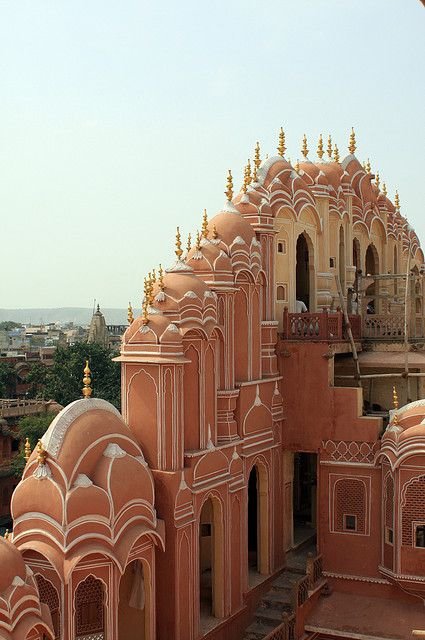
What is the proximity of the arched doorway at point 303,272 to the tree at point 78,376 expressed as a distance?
65.8 feet

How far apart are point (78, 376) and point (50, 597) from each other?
28.1 m

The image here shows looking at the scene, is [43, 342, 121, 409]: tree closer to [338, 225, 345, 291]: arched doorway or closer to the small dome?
[338, 225, 345, 291]: arched doorway

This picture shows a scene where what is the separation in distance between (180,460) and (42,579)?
265 centimetres

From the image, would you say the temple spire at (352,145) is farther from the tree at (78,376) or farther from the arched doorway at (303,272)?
the tree at (78,376)

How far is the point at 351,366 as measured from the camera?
16.5 metres

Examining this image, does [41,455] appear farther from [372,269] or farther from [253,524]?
[372,269]

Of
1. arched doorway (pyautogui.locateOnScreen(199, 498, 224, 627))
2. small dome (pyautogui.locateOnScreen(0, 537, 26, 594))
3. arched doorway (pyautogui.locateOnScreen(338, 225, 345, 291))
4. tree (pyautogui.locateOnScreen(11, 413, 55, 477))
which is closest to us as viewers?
small dome (pyautogui.locateOnScreen(0, 537, 26, 594))

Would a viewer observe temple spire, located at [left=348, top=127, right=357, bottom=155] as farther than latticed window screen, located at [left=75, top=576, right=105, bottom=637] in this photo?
Yes

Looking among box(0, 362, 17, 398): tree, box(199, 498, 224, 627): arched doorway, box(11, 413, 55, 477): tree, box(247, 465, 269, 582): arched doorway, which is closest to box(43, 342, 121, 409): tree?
box(11, 413, 55, 477): tree

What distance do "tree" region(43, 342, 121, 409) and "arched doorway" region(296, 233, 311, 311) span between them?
2005 centimetres

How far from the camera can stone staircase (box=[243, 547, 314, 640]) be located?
→ 42.0 ft

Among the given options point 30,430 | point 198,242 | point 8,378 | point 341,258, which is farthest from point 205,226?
point 8,378

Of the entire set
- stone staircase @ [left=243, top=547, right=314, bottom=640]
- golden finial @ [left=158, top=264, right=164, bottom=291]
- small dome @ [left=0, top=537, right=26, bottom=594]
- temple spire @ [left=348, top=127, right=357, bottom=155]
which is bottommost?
stone staircase @ [left=243, top=547, right=314, bottom=640]

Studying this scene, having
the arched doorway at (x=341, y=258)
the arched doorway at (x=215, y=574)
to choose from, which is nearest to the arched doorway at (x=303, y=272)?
the arched doorway at (x=341, y=258)
